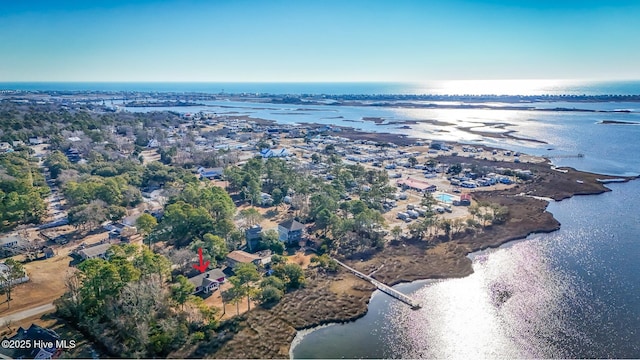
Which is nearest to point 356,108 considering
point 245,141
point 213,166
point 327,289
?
point 245,141

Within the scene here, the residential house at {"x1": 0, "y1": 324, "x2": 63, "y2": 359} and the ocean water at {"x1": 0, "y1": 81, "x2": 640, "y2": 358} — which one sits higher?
the residential house at {"x1": 0, "y1": 324, "x2": 63, "y2": 359}

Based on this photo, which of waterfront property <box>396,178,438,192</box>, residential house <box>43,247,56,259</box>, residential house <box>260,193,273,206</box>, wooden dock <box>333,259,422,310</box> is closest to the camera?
wooden dock <box>333,259,422,310</box>

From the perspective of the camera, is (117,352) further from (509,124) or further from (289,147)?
(509,124)

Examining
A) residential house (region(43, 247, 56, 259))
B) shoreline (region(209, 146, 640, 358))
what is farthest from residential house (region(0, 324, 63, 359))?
residential house (region(43, 247, 56, 259))

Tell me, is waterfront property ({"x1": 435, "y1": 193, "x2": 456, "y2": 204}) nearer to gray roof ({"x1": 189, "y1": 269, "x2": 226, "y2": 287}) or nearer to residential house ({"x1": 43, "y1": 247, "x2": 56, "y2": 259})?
gray roof ({"x1": 189, "y1": 269, "x2": 226, "y2": 287})

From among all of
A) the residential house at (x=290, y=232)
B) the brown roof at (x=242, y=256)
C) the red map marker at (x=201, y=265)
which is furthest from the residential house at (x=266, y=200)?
the red map marker at (x=201, y=265)

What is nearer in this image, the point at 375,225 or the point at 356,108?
the point at 375,225
